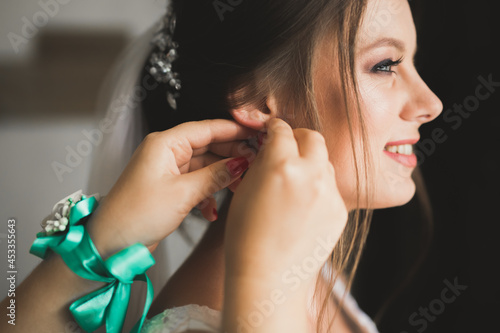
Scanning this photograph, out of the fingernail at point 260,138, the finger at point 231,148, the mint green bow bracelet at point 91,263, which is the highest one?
the fingernail at point 260,138

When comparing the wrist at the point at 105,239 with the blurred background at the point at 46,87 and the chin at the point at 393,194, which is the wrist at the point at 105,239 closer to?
the chin at the point at 393,194

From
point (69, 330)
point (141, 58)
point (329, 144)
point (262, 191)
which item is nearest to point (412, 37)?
point (329, 144)

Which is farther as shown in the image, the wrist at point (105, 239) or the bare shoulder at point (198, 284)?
the bare shoulder at point (198, 284)

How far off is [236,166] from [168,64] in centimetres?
36

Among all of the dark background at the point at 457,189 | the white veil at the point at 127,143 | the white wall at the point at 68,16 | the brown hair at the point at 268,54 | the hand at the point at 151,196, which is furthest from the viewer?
the white wall at the point at 68,16

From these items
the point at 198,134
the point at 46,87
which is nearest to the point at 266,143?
the point at 198,134

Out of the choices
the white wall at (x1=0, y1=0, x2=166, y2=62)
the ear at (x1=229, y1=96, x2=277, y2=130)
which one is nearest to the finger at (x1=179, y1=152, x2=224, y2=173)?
the ear at (x1=229, y1=96, x2=277, y2=130)

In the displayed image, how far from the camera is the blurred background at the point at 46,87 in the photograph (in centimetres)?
161

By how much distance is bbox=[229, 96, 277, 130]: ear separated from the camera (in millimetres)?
881

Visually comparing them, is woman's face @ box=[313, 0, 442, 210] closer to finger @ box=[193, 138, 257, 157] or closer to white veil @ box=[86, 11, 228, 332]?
finger @ box=[193, 138, 257, 157]

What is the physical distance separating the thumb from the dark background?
94 centimetres

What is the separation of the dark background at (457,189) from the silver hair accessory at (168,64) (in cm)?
89

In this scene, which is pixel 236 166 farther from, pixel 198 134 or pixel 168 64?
pixel 168 64

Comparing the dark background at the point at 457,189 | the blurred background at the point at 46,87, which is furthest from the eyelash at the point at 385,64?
the blurred background at the point at 46,87
